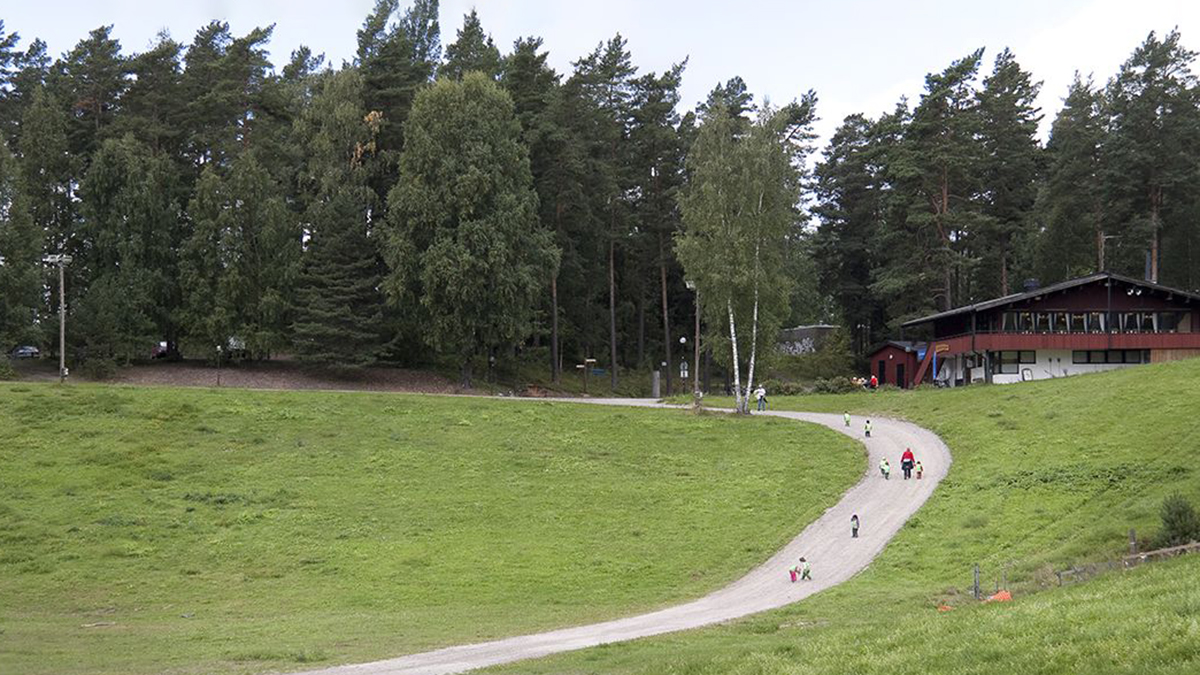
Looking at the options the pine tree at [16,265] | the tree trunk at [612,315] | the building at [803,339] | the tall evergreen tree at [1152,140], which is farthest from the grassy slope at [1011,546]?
the pine tree at [16,265]

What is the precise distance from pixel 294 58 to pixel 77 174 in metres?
44.3

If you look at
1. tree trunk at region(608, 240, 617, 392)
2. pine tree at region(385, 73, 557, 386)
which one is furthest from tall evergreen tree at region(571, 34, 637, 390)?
pine tree at region(385, 73, 557, 386)

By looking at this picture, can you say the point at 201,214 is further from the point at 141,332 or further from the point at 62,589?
the point at 62,589

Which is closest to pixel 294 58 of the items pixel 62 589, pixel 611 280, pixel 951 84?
pixel 611 280

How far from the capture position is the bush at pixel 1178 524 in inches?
981

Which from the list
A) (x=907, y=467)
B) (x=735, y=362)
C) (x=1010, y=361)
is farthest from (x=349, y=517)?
(x=1010, y=361)

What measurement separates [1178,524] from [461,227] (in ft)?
170

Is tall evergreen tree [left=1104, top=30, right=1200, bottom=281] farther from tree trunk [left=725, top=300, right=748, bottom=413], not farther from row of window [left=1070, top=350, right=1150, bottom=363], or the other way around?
tree trunk [left=725, top=300, right=748, bottom=413]

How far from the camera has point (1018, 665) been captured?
11.2 meters

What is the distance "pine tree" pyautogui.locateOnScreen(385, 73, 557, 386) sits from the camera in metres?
69.3

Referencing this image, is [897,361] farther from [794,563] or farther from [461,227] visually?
[794,563]

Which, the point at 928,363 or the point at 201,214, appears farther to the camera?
the point at 928,363

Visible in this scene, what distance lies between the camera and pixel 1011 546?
32562mm

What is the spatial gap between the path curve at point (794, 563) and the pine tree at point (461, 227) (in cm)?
2421
